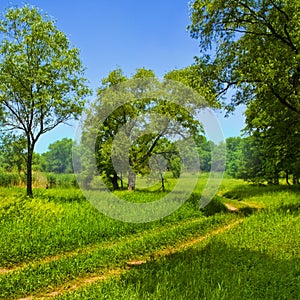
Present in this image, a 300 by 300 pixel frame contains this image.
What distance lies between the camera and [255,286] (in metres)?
7.66

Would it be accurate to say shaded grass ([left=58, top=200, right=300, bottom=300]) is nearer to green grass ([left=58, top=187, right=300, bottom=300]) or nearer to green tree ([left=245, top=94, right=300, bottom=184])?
green grass ([left=58, top=187, right=300, bottom=300])

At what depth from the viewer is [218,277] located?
8.14m

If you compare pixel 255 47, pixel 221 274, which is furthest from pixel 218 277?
pixel 255 47

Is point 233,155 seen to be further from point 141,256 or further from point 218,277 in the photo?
point 218,277

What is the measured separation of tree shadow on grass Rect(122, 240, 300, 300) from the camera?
709 centimetres

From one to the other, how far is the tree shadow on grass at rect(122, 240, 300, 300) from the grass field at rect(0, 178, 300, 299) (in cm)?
2

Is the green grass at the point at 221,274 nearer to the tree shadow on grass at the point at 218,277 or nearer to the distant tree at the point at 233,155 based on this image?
the tree shadow on grass at the point at 218,277

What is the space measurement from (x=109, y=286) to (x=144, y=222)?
8.74m

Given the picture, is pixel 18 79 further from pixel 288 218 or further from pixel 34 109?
pixel 288 218

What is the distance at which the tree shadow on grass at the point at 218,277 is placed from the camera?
279 inches

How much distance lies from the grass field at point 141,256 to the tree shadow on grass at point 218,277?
1.0 inches

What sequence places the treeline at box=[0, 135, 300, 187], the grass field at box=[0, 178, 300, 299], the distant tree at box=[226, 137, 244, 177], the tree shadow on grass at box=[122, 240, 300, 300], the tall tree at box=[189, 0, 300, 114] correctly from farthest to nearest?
the distant tree at box=[226, 137, 244, 177]
the treeline at box=[0, 135, 300, 187]
the tall tree at box=[189, 0, 300, 114]
the grass field at box=[0, 178, 300, 299]
the tree shadow on grass at box=[122, 240, 300, 300]

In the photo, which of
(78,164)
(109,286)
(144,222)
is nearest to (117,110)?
(78,164)

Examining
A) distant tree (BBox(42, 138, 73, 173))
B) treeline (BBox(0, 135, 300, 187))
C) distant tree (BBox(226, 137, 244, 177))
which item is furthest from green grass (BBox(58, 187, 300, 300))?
distant tree (BBox(42, 138, 73, 173))
